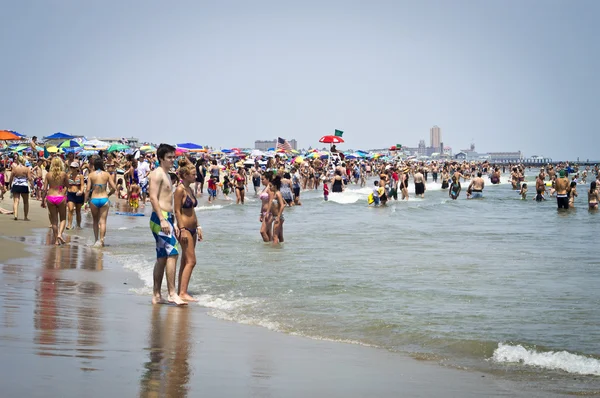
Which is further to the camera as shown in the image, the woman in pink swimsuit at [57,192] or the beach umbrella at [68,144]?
the beach umbrella at [68,144]

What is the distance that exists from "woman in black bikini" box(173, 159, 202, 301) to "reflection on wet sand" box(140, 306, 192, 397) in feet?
2.64

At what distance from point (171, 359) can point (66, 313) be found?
1.69 meters

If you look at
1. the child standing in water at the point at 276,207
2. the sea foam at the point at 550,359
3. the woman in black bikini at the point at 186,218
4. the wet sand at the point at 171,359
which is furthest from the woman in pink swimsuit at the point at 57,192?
the sea foam at the point at 550,359

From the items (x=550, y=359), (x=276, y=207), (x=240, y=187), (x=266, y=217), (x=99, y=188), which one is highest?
(x=99, y=188)

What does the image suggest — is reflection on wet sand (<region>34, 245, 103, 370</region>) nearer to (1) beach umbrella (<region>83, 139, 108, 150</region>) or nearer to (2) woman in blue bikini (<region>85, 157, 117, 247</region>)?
(2) woman in blue bikini (<region>85, 157, 117, 247</region>)

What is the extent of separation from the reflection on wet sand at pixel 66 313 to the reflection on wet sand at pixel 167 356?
14.8 inches

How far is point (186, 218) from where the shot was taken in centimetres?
765

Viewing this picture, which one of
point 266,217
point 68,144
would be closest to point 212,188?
point 68,144

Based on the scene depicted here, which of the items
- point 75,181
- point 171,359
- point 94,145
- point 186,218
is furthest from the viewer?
point 94,145

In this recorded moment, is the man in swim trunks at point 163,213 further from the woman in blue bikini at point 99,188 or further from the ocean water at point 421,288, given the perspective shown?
the woman in blue bikini at point 99,188

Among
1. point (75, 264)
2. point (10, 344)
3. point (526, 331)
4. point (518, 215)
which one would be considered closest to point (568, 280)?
point (526, 331)

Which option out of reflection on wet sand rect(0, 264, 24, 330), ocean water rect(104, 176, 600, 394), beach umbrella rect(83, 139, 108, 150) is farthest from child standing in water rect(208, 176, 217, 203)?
reflection on wet sand rect(0, 264, 24, 330)

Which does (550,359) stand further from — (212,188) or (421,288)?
(212,188)

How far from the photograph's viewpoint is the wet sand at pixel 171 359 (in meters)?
4.13
